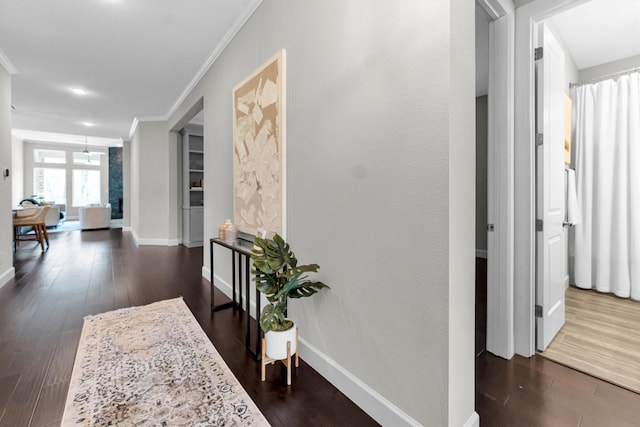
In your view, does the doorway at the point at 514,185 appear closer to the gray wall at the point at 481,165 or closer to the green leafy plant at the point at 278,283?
the green leafy plant at the point at 278,283

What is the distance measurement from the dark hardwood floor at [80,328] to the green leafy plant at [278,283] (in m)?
0.38

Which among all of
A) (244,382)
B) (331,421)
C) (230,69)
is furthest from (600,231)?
(230,69)

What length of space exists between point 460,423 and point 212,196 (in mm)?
3176

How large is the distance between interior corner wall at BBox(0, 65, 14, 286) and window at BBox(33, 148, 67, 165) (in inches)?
332

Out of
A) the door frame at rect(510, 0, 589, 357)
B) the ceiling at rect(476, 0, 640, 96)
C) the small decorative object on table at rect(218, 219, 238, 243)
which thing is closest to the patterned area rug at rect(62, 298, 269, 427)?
the small decorative object on table at rect(218, 219, 238, 243)

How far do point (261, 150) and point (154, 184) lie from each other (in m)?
5.12

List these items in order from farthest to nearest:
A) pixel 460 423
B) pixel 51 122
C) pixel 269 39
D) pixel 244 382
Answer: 1. pixel 51 122
2. pixel 269 39
3. pixel 244 382
4. pixel 460 423

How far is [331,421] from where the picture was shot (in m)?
1.39

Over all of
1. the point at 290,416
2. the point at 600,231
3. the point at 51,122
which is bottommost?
the point at 290,416

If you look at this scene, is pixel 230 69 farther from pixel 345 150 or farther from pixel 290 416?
pixel 290 416

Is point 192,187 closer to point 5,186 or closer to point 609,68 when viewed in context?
point 5,186

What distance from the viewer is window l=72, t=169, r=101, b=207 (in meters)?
10.8

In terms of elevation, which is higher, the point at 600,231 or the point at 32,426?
the point at 600,231

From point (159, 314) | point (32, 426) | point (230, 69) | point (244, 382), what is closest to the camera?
point (32, 426)
